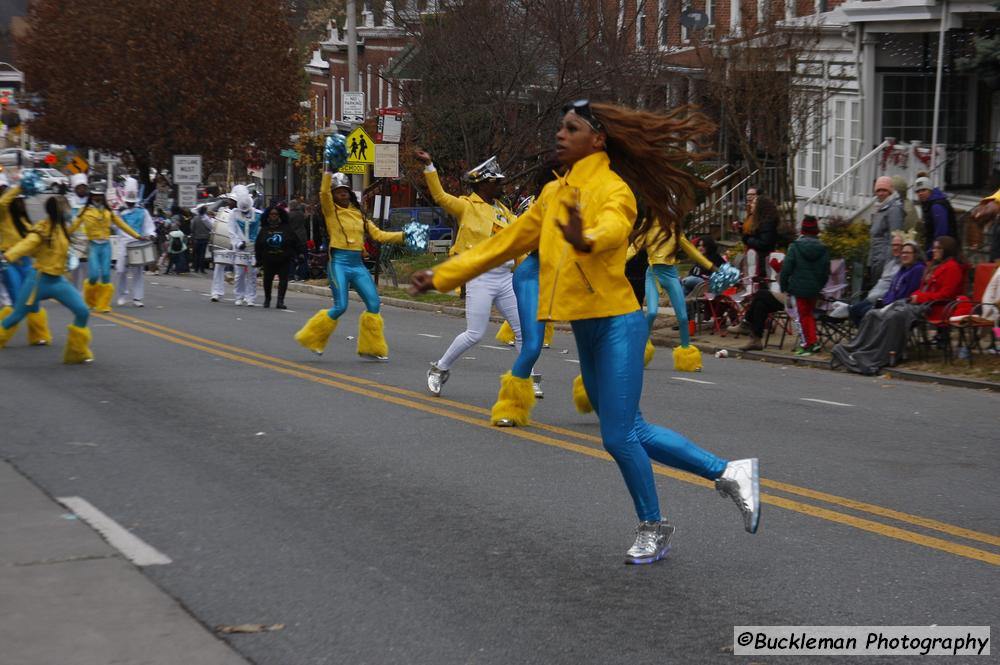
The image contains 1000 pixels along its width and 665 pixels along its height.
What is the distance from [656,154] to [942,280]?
10.4 metres

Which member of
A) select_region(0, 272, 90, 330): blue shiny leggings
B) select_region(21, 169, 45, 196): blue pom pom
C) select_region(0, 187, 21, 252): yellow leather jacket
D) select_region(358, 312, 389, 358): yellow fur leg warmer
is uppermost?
select_region(21, 169, 45, 196): blue pom pom

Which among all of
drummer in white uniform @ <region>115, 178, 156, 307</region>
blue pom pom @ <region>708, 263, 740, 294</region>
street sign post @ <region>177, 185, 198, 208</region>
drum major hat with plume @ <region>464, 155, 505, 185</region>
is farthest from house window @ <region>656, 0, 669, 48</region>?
street sign post @ <region>177, 185, 198, 208</region>

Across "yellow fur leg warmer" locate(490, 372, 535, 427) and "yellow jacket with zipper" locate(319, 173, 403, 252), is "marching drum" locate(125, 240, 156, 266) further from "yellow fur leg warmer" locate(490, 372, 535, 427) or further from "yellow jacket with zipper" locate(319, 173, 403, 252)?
"yellow fur leg warmer" locate(490, 372, 535, 427)

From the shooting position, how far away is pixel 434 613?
19.8 feet

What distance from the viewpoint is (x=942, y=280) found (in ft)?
53.9

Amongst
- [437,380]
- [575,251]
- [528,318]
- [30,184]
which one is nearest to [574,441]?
[528,318]

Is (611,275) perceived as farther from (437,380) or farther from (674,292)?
(674,292)

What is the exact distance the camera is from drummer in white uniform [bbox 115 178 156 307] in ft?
81.2

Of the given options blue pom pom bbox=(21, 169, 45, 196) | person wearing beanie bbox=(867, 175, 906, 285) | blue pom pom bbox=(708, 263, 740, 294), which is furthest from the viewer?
blue pom pom bbox=(708, 263, 740, 294)

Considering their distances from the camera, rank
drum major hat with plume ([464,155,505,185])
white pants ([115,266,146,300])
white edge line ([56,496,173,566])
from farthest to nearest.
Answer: white pants ([115,266,146,300]), drum major hat with plume ([464,155,505,185]), white edge line ([56,496,173,566])

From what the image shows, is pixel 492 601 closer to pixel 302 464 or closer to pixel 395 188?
pixel 302 464

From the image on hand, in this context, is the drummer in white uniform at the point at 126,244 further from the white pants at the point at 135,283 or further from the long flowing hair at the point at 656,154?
the long flowing hair at the point at 656,154

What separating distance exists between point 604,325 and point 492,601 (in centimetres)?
135

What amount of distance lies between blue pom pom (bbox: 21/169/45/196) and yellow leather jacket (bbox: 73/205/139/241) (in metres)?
3.20
